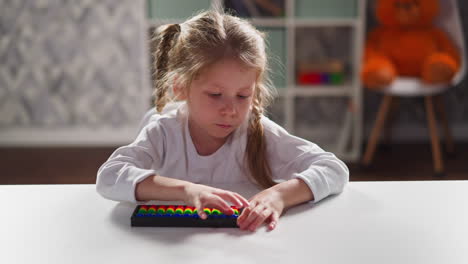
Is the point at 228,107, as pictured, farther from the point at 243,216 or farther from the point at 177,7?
the point at 177,7

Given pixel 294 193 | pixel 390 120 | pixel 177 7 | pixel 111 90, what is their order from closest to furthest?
pixel 294 193 → pixel 177 7 → pixel 390 120 → pixel 111 90

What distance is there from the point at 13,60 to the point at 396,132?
7.42 ft

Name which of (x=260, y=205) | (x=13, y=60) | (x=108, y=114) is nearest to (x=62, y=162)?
(x=108, y=114)

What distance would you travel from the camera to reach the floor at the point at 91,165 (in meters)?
2.45

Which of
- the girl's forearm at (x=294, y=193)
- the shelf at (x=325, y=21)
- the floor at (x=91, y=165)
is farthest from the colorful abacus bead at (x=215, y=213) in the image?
the shelf at (x=325, y=21)

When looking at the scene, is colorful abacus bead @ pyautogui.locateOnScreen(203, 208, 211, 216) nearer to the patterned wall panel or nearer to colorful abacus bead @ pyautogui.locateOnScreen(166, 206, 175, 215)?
colorful abacus bead @ pyautogui.locateOnScreen(166, 206, 175, 215)

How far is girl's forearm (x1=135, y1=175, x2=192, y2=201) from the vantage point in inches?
29.5

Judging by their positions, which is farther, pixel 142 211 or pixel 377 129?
pixel 377 129

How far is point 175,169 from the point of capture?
1026mm

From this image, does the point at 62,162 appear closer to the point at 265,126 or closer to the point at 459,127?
the point at 265,126

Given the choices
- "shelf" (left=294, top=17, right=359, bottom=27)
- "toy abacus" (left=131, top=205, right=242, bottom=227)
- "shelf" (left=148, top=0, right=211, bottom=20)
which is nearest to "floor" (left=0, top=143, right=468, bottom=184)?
"shelf" (left=294, top=17, right=359, bottom=27)

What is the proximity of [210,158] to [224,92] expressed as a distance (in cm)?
18

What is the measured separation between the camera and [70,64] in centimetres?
300

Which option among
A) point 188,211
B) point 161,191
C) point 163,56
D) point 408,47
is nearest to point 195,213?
point 188,211
